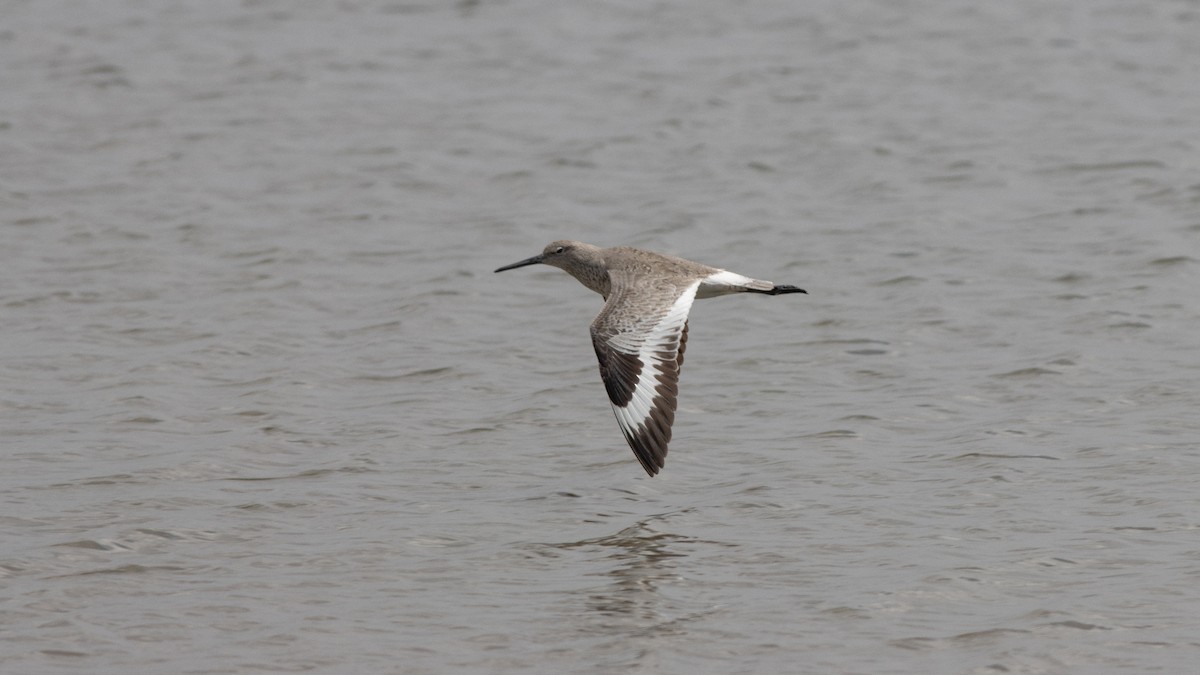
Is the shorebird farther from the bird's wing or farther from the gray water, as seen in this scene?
the gray water

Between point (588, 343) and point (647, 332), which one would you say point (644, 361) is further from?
point (588, 343)

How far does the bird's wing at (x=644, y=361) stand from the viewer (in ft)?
28.4

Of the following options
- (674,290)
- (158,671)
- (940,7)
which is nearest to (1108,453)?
(674,290)

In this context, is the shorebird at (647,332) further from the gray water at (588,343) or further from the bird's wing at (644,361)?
the gray water at (588,343)

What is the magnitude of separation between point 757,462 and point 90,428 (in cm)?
370

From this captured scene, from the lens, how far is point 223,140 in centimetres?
1669

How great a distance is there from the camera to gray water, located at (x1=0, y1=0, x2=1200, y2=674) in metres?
7.58

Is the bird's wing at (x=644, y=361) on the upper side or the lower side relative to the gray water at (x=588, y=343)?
upper

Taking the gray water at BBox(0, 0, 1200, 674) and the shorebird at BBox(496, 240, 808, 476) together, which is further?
the shorebird at BBox(496, 240, 808, 476)

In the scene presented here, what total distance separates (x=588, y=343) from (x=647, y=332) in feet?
8.50

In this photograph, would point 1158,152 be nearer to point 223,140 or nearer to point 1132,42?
point 1132,42

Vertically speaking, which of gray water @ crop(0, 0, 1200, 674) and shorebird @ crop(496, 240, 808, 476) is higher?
shorebird @ crop(496, 240, 808, 476)

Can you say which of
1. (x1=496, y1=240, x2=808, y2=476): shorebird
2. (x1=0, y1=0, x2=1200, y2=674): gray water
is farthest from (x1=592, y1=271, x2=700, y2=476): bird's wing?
(x1=0, y1=0, x2=1200, y2=674): gray water

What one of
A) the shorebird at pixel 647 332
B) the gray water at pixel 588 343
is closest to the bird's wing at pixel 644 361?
the shorebird at pixel 647 332
